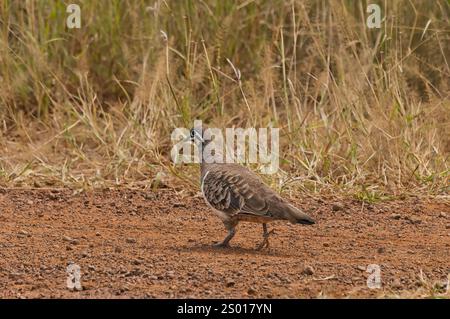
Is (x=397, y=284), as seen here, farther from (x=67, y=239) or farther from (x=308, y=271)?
(x=67, y=239)

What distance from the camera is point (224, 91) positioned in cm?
854

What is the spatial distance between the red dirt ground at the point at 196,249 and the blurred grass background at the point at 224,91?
0.31 metres

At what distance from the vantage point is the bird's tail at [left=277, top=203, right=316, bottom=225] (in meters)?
5.57

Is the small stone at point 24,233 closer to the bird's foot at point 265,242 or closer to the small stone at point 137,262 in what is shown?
the small stone at point 137,262

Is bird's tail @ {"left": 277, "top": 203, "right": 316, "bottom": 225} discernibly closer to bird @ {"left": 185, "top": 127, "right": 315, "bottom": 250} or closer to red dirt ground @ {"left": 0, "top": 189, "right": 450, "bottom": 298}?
bird @ {"left": 185, "top": 127, "right": 315, "bottom": 250}

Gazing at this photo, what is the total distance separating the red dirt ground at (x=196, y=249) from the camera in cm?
512

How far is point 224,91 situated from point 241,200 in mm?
2810

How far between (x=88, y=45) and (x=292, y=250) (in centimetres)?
344

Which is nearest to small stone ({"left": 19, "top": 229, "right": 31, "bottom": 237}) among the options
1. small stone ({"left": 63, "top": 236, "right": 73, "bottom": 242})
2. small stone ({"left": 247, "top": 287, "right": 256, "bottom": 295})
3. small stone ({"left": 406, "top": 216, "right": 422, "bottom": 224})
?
small stone ({"left": 63, "top": 236, "right": 73, "bottom": 242})

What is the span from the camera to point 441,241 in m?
6.17

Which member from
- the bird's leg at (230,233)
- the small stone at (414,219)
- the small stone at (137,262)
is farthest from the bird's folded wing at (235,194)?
the small stone at (414,219)

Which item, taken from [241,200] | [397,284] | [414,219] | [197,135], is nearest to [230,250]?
[241,200]

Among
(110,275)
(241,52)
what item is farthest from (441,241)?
(241,52)

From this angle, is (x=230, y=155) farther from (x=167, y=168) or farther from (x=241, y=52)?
(x=241, y=52)
